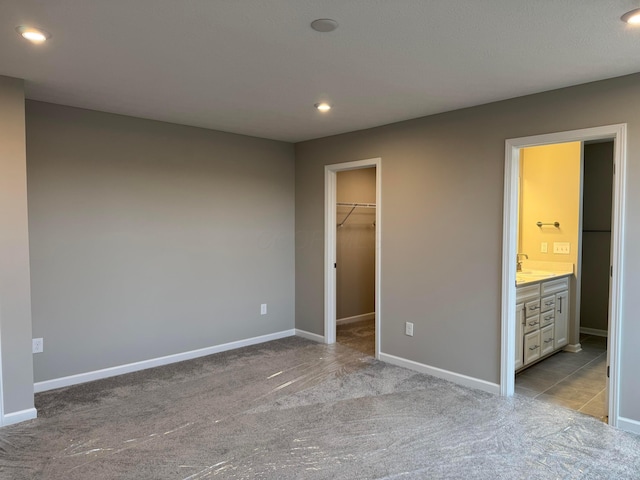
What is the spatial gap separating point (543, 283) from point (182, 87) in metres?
3.62

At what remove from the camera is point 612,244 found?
2.89 metres

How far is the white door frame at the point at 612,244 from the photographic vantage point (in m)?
2.80

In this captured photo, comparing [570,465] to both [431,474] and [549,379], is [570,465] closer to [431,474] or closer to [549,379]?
[431,474]

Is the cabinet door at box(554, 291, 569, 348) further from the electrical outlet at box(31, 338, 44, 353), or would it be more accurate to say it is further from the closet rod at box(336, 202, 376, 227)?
the electrical outlet at box(31, 338, 44, 353)

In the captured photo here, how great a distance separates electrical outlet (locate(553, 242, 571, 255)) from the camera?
185 inches

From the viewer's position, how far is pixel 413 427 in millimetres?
2883

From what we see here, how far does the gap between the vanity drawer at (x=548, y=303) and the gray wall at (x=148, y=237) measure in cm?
274

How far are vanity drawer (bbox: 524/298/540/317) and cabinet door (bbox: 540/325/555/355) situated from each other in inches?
9.6

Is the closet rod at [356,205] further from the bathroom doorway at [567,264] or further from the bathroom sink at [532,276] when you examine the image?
the bathroom sink at [532,276]

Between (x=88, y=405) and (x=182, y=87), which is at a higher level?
(x=182, y=87)

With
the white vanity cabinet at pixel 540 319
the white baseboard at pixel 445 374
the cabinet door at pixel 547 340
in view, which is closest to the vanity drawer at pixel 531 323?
the white vanity cabinet at pixel 540 319

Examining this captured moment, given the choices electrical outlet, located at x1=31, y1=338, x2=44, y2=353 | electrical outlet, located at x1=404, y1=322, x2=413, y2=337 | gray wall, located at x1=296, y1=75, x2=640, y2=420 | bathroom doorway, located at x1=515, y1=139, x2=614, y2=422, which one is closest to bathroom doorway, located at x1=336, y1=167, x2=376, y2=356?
gray wall, located at x1=296, y1=75, x2=640, y2=420

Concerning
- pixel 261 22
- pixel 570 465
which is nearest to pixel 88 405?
pixel 261 22

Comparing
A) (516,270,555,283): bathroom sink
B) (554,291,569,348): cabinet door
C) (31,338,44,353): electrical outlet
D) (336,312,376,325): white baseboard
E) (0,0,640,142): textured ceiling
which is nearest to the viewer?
(0,0,640,142): textured ceiling
